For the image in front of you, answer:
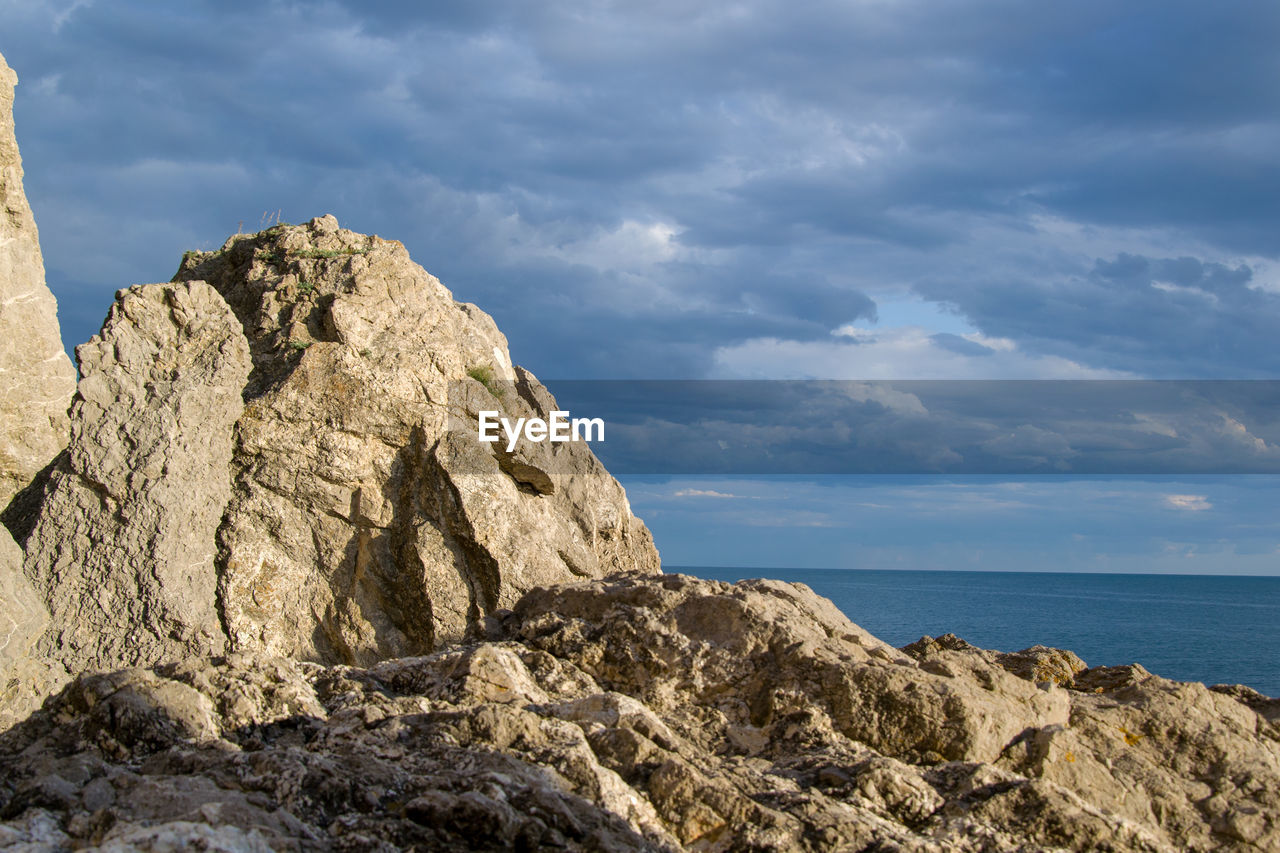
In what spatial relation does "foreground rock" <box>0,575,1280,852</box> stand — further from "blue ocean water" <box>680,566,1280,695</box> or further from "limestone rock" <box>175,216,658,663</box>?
"blue ocean water" <box>680,566,1280,695</box>

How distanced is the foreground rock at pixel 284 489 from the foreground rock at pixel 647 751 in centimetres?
395

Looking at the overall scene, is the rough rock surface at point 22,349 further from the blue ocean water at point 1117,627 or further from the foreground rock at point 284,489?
the blue ocean water at point 1117,627

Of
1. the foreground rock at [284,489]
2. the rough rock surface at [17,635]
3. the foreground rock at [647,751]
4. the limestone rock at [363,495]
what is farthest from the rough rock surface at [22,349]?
the foreground rock at [647,751]

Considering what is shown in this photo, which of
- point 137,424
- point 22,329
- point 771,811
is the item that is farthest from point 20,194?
point 771,811

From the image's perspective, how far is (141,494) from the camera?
1002cm

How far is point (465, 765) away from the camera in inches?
198

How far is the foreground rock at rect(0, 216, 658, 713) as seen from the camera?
983 cm

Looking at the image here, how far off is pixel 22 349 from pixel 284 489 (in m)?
3.08

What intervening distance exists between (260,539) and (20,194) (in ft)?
15.1

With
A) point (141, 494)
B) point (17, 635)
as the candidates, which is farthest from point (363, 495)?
point (17, 635)

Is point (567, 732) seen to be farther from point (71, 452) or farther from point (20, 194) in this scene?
point (20, 194)

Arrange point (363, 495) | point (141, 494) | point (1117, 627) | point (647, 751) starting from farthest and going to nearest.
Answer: point (1117, 627) → point (363, 495) → point (141, 494) → point (647, 751)

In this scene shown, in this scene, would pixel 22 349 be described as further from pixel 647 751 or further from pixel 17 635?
pixel 647 751

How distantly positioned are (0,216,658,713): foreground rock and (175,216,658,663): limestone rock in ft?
0.08
